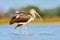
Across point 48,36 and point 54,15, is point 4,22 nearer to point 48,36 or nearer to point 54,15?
point 54,15

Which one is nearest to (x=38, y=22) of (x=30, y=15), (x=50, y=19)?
(x=50, y=19)

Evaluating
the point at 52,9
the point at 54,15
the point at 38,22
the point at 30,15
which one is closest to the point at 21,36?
the point at 30,15

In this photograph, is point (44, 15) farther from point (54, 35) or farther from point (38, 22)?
point (54, 35)

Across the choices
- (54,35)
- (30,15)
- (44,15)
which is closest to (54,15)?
(44,15)

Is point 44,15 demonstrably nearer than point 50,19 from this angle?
No

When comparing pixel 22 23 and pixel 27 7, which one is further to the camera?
pixel 27 7

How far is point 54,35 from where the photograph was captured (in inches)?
481

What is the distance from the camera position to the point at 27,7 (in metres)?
24.4

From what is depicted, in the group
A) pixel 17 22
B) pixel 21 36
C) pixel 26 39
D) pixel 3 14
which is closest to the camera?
pixel 26 39

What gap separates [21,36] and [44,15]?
10557 mm

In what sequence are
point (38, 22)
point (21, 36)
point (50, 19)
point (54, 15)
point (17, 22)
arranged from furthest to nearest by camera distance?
1. point (54, 15)
2. point (50, 19)
3. point (38, 22)
4. point (17, 22)
5. point (21, 36)

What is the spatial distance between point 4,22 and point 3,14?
346cm

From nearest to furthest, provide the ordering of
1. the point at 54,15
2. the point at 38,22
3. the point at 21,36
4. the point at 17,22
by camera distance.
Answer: the point at 21,36
the point at 17,22
the point at 38,22
the point at 54,15

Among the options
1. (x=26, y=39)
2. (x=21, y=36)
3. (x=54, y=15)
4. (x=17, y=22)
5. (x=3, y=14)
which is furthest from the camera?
(x=3, y=14)
